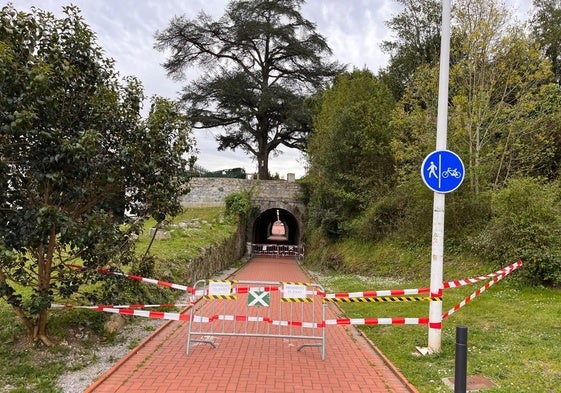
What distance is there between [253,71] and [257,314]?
101 ft

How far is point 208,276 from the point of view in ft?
53.4

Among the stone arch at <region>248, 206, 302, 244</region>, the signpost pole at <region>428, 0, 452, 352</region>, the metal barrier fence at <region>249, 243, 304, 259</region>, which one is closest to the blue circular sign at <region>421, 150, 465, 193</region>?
the signpost pole at <region>428, 0, 452, 352</region>

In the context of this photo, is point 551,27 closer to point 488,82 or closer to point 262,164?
point 488,82

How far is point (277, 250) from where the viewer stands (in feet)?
101

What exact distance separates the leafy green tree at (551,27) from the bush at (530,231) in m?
15.3

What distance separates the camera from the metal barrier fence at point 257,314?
629 cm

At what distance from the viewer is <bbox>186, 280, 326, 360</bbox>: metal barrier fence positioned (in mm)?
6289

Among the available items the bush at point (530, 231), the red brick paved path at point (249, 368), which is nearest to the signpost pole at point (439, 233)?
the red brick paved path at point (249, 368)

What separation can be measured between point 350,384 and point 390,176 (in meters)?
14.7

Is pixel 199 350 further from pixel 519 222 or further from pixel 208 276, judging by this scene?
pixel 208 276

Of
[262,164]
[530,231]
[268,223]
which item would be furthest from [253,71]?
[530,231]

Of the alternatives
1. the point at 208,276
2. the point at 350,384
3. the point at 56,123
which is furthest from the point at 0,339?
the point at 208,276

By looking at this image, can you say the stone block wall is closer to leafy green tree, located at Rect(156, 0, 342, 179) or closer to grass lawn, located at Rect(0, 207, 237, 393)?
leafy green tree, located at Rect(156, 0, 342, 179)

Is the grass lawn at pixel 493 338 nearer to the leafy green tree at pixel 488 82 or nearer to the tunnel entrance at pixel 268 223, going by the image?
the leafy green tree at pixel 488 82
